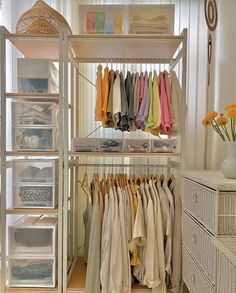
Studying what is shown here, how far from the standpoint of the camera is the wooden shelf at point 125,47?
6.18 ft

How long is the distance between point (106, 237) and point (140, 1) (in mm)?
1973

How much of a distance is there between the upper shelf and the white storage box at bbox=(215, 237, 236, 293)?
132 centimetres

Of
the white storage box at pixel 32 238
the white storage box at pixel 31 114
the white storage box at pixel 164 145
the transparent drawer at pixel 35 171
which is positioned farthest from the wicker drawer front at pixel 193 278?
the white storage box at pixel 31 114

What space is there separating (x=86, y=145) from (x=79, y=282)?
100cm

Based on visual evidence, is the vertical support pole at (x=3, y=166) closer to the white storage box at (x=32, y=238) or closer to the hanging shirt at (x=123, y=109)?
the white storage box at (x=32, y=238)

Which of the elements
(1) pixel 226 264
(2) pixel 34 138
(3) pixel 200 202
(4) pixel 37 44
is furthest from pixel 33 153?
(1) pixel 226 264

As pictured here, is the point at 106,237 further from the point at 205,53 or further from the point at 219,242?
the point at 205,53

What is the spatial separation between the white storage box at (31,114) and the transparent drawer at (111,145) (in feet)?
1.24

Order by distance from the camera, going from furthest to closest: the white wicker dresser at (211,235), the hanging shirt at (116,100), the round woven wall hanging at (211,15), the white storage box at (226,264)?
the round woven wall hanging at (211,15) → the hanging shirt at (116,100) → the white wicker dresser at (211,235) → the white storage box at (226,264)

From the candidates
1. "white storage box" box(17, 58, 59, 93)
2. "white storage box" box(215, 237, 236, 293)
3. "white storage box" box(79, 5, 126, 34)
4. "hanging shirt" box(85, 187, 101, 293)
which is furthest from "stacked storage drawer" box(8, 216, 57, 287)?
"white storage box" box(79, 5, 126, 34)

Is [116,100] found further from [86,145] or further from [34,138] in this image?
[34,138]

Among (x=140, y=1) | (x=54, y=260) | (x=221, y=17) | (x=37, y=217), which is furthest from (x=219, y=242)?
(x=140, y=1)

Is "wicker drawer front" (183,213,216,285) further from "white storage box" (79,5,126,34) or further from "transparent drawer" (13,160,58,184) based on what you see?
"white storage box" (79,5,126,34)

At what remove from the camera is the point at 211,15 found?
217 cm
